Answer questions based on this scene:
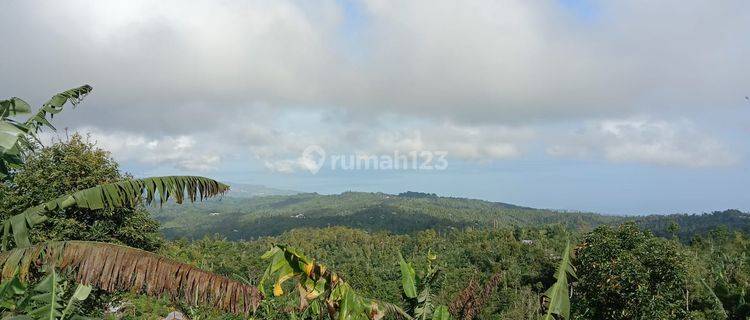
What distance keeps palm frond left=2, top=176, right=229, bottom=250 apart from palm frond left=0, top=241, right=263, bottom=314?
76 cm

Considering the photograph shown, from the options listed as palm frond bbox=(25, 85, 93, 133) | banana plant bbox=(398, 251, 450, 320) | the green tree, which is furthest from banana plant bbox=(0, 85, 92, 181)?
the green tree

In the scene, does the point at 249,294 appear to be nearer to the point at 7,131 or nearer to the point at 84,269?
the point at 84,269

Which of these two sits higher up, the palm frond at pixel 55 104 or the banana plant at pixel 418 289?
the palm frond at pixel 55 104

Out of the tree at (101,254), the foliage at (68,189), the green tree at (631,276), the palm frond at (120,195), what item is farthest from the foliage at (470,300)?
the green tree at (631,276)

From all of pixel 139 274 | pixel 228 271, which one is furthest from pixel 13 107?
pixel 228 271

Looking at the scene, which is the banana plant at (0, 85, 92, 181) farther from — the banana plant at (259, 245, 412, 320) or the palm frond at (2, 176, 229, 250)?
the banana plant at (259, 245, 412, 320)

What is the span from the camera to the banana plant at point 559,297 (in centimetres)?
491

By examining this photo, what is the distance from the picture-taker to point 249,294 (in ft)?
14.8

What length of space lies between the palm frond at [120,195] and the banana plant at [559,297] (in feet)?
13.2

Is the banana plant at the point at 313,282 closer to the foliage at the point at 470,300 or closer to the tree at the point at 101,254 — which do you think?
the tree at the point at 101,254

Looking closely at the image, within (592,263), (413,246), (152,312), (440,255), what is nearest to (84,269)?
(592,263)

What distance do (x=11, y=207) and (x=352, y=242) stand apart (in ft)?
240

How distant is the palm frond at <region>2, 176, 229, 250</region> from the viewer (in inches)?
208

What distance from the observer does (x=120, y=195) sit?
233 inches
